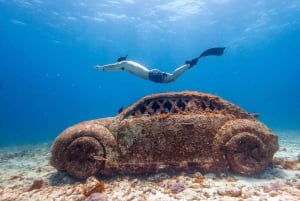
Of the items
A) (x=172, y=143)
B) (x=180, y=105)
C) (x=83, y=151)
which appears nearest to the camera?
(x=172, y=143)

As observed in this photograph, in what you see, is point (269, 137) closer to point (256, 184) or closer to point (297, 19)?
point (256, 184)

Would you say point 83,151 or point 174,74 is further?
point 174,74

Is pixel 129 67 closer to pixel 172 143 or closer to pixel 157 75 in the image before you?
pixel 157 75

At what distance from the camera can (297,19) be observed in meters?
39.3

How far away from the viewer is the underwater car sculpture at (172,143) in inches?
270

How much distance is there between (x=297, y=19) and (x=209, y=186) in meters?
43.8

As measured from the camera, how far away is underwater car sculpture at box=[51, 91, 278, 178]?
6.86 meters

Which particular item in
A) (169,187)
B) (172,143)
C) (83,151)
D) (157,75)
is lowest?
(169,187)

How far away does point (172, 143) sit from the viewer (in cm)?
707

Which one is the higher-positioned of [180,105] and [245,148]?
[180,105]

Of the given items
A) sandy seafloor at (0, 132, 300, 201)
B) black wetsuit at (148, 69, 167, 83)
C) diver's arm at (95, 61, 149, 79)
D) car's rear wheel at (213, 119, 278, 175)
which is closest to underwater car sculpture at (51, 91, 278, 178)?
car's rear wheel at (213, 119, 278, 175)

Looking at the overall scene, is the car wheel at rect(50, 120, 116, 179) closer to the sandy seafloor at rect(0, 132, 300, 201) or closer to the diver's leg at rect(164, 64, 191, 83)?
the sandy seafloor at rect(0, 132, 300, 201)


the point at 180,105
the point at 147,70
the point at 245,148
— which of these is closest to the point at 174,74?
the point at 147,70

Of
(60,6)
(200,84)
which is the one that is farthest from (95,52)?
(200,84)
